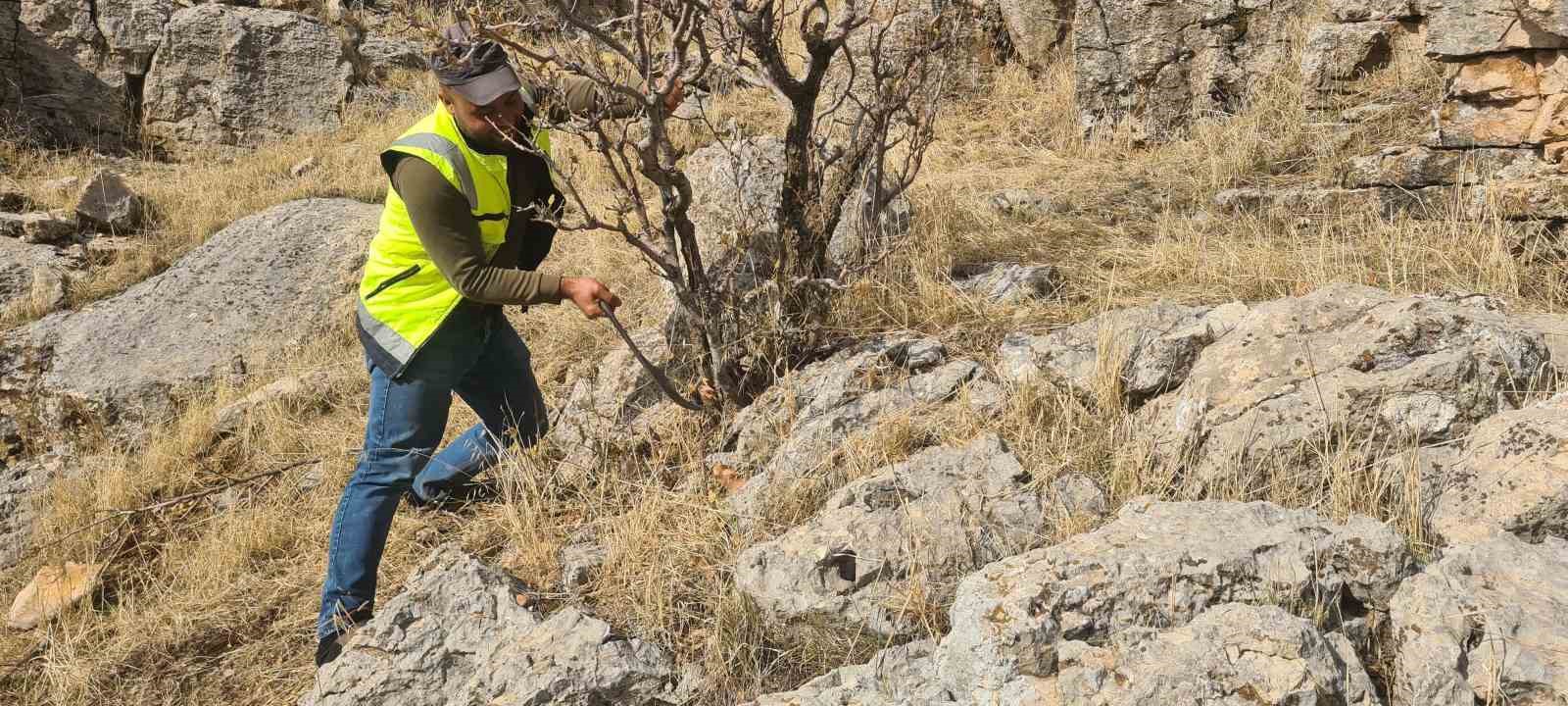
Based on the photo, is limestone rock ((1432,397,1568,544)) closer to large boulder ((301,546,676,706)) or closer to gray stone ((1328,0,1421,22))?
large boulder ((301,546,676,706))

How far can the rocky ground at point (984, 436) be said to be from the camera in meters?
2.44

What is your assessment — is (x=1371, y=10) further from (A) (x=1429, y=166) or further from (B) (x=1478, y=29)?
(A) (x=1429, y=166)

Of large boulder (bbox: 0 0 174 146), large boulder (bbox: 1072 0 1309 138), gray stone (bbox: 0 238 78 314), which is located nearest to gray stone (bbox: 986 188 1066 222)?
large boulder (bbox: 1072 0 1309 138)

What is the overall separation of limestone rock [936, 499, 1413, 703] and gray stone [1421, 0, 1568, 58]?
10.0 ft

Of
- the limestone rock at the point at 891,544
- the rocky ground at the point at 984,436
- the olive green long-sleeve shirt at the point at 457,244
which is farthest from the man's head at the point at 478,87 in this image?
the limestone rock at the point at 891,544

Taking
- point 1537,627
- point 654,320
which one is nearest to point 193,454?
point 654,320

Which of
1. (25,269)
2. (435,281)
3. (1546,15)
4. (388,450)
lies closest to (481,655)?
(388,450)

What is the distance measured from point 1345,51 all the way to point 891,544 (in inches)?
178

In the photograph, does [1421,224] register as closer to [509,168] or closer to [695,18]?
[695,18]

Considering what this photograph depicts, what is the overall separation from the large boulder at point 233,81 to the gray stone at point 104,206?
2137mm

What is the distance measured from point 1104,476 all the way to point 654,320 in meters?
2.26

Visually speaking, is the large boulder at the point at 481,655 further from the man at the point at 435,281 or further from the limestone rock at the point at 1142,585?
the limestone rock at the point at 1142,585

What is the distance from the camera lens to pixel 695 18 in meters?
3.51

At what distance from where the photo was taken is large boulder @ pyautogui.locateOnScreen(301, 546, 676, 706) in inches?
109
